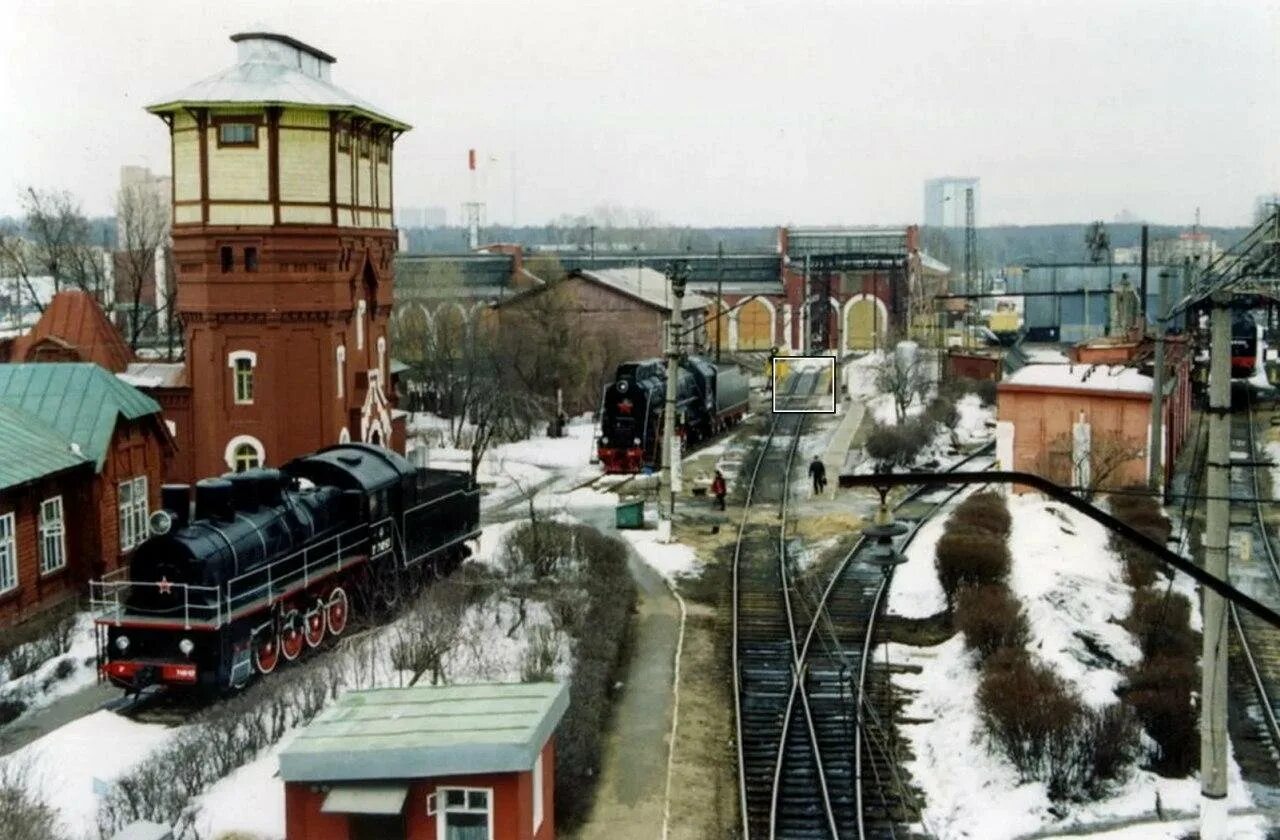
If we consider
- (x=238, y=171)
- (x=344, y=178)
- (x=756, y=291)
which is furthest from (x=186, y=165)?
→ (x=756, y=291)

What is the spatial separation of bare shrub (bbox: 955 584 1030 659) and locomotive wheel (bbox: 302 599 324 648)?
10100 millimetres

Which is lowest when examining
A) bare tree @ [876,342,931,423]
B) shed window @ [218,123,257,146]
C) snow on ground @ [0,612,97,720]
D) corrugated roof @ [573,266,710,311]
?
snow on ground @ [0,612,97,720]

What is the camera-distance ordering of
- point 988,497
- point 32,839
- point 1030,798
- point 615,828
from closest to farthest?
point 32,839 < point 615,828 < point 1030,798 < point 988,497

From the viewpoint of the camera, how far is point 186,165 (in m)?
30.5

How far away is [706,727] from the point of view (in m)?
18.7

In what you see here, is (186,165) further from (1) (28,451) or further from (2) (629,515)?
(2) (629,515)

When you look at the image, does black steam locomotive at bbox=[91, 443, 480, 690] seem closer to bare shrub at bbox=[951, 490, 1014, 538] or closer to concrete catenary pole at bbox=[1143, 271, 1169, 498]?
bare shrub at bbox=[951, 490, 1014, 538]

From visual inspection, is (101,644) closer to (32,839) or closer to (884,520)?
(32,839)

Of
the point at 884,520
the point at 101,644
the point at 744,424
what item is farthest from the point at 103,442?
the point at 744,424

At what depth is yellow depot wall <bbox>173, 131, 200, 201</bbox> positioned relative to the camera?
99.4 ft

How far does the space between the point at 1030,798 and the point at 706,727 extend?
14.6 ft

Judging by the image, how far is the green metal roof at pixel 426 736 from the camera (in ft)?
39.1

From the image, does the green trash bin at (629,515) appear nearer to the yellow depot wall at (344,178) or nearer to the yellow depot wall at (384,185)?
the yellow depot wall at (344,178)

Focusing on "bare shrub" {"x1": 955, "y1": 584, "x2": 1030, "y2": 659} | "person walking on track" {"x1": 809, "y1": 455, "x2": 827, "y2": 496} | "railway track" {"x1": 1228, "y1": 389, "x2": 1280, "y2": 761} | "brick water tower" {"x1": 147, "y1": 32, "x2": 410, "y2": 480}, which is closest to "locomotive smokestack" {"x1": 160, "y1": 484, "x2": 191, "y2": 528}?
"brick water tower" {"x1": 147, "y1": 32, "x2": 410, "y2": 480}
